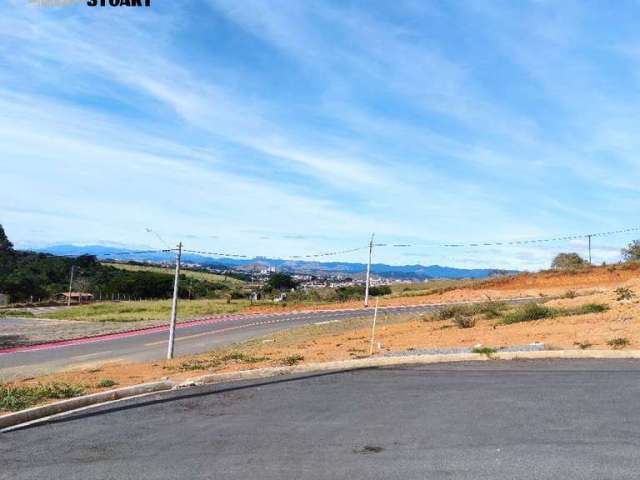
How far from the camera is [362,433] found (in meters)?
8.05

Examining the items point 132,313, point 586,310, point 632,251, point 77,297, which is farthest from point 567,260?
point 77,297

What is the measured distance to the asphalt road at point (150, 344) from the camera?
26969 mm

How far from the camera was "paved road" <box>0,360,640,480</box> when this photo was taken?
6574 millimetres

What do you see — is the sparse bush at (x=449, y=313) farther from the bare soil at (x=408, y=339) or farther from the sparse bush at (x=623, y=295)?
the sparse bush at (x=623, y=295)

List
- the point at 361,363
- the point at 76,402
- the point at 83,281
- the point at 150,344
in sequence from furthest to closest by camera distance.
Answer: the point at 83,281 → the point at 150,344 → the point at 361,363 → the point at 76,402

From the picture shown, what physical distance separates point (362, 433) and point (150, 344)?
87.3ft

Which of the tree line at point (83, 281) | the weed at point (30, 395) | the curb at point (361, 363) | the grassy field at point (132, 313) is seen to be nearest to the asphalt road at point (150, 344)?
the grassy field at point (132, 313)

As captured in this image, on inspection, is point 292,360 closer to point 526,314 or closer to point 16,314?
point 526,314

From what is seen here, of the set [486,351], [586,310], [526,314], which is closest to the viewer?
[486,351]

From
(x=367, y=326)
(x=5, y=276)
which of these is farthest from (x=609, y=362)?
(x=5, y=276)

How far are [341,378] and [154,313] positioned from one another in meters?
46.1

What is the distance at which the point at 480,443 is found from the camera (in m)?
7.28

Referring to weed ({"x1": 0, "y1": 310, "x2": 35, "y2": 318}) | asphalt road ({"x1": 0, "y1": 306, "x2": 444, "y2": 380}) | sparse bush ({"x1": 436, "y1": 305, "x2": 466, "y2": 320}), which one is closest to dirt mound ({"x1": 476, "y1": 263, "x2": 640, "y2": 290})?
asphalt road ({"x1": 0, "y1": 306, "x2": 444, "y2": 380})

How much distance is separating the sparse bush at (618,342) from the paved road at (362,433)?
334cm
